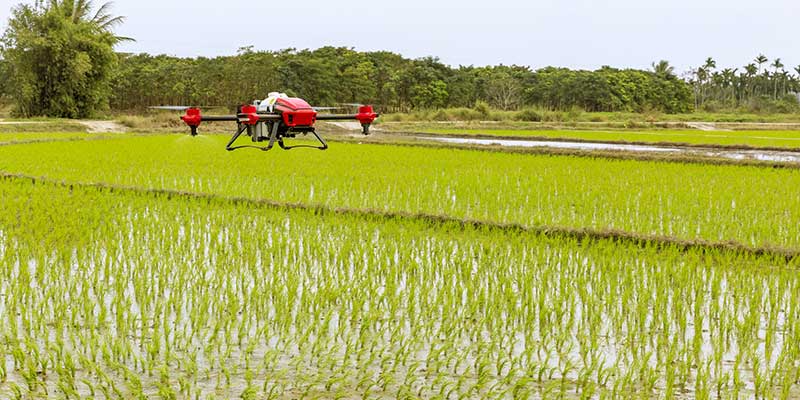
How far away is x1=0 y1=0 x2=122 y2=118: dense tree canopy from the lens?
2566 centimetres

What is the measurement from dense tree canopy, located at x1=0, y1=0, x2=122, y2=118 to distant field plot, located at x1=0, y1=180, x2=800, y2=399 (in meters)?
20.8

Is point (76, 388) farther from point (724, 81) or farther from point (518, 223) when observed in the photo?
point (724, 81)

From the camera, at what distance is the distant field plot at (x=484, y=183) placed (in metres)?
7.04

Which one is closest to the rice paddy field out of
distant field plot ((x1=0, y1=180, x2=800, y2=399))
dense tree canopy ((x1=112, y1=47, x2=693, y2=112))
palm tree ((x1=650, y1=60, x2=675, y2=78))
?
distant field plot ((x1=0, y1=180, x2=800, y2=399))

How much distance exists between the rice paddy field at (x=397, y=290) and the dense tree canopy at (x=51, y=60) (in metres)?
18.0

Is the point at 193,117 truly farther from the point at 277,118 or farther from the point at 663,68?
the point at 663,68

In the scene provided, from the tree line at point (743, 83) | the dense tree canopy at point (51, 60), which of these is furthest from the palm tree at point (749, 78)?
the dense tree canopy at point (51, 60)

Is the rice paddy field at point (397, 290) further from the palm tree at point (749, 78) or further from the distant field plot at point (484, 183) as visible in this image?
the palm tree at point (749, 78)

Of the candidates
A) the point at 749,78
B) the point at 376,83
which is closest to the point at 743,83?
the point at 749,78

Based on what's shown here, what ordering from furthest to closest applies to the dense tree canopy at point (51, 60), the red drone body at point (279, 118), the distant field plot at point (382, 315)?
the dense tree canopy at point (51, 60), the red drone body at point (279, 118), the distant field plot at point (382, 315)

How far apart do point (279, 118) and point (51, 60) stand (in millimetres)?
23702

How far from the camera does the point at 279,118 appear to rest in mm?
4809

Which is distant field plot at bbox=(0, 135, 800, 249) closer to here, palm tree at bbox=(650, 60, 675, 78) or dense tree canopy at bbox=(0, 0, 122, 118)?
dense tree canopy at bbox=(0, 0, 122, 118)

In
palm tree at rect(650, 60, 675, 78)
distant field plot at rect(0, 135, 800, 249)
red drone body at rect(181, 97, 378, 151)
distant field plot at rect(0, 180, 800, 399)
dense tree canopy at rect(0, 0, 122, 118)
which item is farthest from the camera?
palm tree at rect(650, 60, 675, 78)
